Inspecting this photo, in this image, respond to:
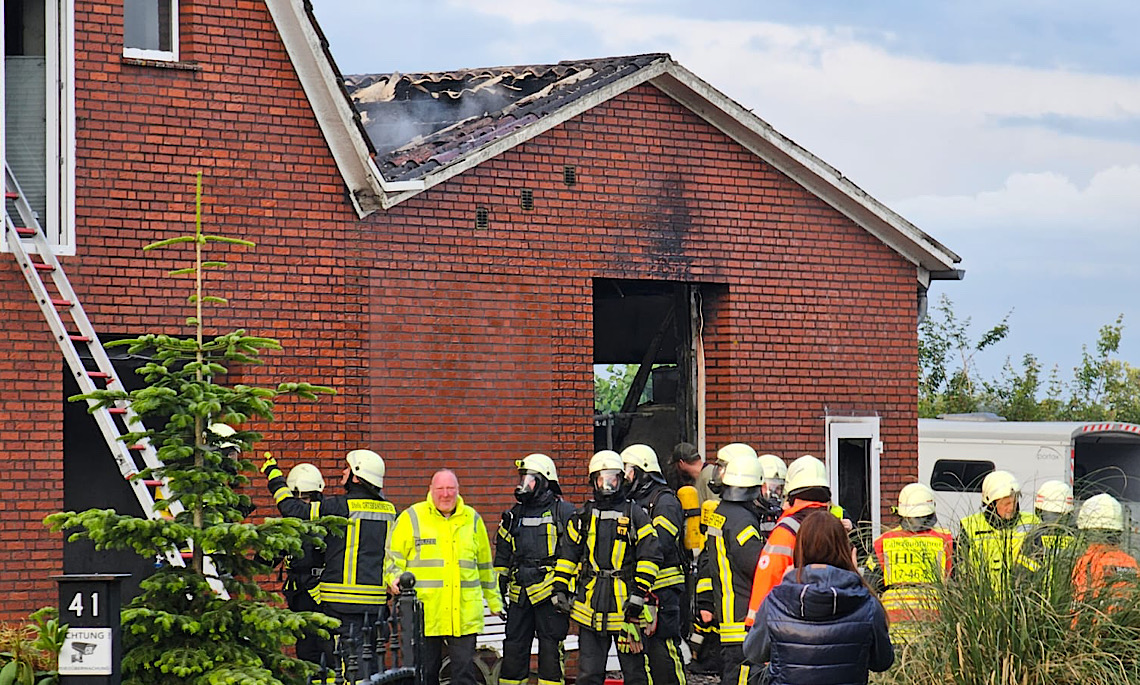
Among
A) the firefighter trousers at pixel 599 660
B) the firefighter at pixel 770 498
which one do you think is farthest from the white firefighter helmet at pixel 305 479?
the firefighter at pixel 770 498

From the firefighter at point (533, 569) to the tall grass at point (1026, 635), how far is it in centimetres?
473

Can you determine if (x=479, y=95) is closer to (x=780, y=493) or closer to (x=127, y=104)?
(x=127, y=104)

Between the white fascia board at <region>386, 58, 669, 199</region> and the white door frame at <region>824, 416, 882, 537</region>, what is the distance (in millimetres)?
4304

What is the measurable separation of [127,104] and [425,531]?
467 cm

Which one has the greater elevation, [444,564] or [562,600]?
[444,564]

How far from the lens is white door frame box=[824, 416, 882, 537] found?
17.4 metres

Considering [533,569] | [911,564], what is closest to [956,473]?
[533,569]

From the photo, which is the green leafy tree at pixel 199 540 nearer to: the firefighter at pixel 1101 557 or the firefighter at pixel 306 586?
the firefighter at pixel 306 586

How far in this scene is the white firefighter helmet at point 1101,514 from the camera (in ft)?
30.5

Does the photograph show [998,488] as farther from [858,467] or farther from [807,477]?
[858,467]

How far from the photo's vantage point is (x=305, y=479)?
1308 centimetres

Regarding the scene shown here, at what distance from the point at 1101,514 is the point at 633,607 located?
12.6ft

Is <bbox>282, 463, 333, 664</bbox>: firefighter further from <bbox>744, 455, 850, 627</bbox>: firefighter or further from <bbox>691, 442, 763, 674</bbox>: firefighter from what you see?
<bbox>744, 455, 850, 627</bbox>: firefighter

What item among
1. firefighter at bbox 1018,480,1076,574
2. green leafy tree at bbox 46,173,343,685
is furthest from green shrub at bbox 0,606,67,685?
firefighter at bbox 1018,480,1076,574
